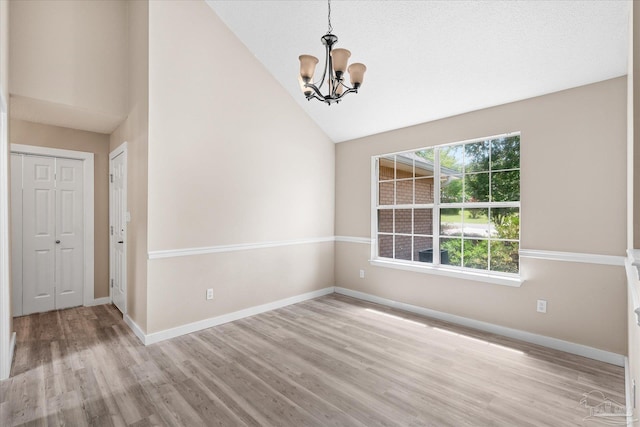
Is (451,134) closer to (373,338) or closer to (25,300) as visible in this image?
(373,338)

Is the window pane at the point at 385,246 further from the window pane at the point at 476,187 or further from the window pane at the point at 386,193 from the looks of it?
the window pane at the point at 476,187

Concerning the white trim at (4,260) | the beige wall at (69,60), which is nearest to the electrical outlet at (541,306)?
the white trim at (4,260)

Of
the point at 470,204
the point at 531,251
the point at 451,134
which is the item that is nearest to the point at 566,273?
the point at 531,251

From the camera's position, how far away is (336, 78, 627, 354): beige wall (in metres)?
2.73

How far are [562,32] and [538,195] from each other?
1.45 m

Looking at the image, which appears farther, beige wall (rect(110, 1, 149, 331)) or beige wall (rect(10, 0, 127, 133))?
beige wall (rect(110, 1, 149, 331))

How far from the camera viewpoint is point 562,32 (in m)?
2.52

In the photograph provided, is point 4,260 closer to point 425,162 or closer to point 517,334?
point 425,162

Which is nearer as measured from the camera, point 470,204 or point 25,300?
point 470,204

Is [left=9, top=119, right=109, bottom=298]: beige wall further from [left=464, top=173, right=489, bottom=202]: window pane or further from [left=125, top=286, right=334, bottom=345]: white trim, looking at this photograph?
[left=464, top=173, right=489, bottom=202]: window pane

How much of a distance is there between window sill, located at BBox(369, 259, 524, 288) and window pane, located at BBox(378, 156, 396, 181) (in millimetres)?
1240

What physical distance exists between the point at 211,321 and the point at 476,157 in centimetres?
363

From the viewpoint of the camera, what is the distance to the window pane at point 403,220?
14.1 ft

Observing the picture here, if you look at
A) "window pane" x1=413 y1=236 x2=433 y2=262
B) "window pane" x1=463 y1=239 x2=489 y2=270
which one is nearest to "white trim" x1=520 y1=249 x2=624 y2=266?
"window pane" x1=463 y1=239 x2=489 y2=270
